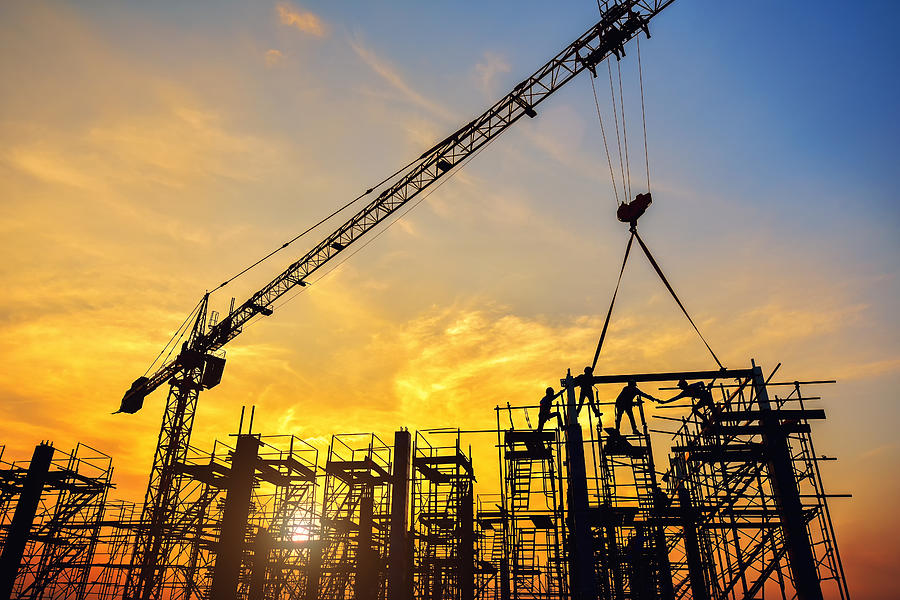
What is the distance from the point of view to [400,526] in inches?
792

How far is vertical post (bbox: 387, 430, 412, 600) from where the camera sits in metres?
19.3

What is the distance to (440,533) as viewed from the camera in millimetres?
29203

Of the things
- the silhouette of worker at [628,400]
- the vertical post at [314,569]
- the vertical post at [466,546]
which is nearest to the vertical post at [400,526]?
the vertical post at [314,569]

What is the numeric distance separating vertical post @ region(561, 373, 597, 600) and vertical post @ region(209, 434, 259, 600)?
37.3 feet

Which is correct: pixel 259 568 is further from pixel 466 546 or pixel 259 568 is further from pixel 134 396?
pixel 134 396

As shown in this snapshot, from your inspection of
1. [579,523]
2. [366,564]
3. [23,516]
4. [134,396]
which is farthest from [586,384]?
[134,396]

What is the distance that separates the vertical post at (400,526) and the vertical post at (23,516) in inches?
635

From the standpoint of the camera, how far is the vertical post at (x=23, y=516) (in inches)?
925

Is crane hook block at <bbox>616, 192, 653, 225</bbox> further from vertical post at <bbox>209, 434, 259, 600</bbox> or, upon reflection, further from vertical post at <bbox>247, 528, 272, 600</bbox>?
vertical post at <bbox>247, 528, 272, 600</bbox>

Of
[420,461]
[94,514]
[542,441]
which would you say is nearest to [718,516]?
[542,441]

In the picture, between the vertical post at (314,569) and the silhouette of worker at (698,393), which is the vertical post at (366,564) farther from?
the silhouette of worker at (698,393)

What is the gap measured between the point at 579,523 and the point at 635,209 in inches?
393

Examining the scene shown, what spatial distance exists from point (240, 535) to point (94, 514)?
632 inches

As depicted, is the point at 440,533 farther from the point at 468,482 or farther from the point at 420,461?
the point at 420,461
